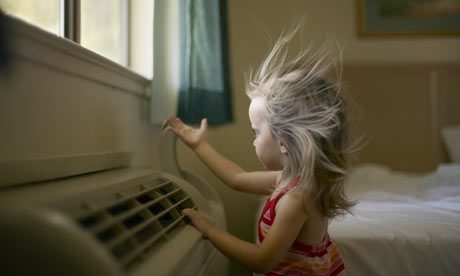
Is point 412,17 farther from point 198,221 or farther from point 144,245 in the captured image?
point 144,245

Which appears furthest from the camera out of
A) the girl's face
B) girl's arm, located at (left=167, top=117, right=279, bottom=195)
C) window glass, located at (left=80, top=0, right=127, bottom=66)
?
window glass, located at (left=80, top=0, right=127, bottom=66)

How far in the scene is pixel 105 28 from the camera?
62.8 inches

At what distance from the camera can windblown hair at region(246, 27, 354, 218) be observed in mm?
906

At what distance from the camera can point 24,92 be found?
0.78 m

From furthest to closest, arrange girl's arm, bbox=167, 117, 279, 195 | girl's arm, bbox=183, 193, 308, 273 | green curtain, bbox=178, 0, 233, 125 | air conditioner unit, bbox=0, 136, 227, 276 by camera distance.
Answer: green curtain, bbox=178, 0, 233, 125 → girl's arm, bbox=167, 117, 279, 195 → girl's arm, bbox=183, 193, 308, 273 → air conditioner unit, bbox=0, 136, 227, 276

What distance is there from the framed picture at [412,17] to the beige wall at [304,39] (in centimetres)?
6

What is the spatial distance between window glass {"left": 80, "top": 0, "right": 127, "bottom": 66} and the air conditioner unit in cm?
74

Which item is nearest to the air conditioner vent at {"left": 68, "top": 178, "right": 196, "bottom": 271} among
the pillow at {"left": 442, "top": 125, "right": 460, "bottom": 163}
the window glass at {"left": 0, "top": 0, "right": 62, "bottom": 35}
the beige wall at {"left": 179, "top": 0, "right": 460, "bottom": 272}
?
the window glass at {"left": 0, "top": 0, "right": 62, "bottom": 35}

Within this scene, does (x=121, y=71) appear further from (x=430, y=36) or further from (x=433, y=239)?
(x=430, y=36)

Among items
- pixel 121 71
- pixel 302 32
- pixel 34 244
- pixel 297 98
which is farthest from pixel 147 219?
pixel 302 32

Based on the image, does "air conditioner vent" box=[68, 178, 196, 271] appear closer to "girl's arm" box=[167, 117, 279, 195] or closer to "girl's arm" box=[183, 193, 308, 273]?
"girl's arm" box=[183, 193, 308, 273]

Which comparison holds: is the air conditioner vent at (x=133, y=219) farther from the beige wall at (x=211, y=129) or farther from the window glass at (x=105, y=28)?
the window glass at (x=105, y=28)

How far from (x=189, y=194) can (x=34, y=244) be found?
0.60 meters

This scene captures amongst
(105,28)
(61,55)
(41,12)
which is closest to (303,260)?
(61,55)
